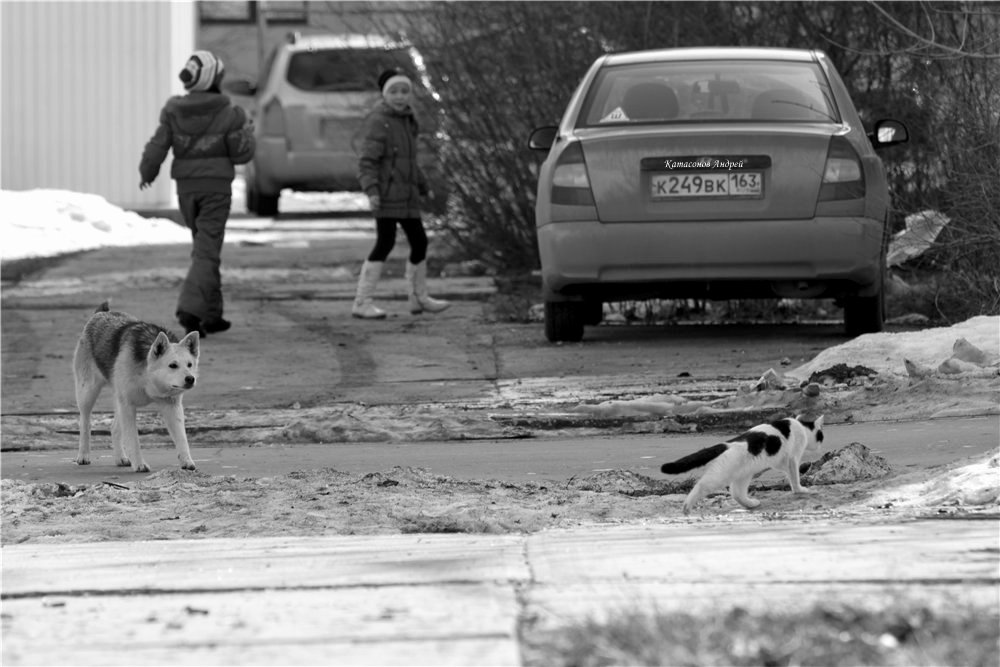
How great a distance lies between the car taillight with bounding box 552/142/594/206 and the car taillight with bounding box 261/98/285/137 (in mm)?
11087

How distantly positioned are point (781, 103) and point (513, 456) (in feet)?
12.3

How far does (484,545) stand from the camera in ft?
15.9

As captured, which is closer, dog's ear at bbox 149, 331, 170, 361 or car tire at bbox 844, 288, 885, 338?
dog's ear at bbox 149, 331, 170, 361

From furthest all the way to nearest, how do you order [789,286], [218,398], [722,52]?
[722,52], [789,286], [218,398]

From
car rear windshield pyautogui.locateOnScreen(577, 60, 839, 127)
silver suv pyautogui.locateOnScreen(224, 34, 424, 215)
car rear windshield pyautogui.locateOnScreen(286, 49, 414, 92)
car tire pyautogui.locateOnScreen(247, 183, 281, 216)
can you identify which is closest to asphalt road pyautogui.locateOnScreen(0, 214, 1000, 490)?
car rear windshield pyautogui.locateOnScreen(577, 60, 839, 127)

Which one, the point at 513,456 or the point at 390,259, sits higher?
the point at 513,456

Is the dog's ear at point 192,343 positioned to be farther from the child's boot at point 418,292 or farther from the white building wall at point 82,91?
the white building wall at point 82,91

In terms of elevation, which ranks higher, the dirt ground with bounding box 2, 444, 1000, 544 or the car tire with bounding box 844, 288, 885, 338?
the dirt ground with bounding box 2, 444, 1000, 544

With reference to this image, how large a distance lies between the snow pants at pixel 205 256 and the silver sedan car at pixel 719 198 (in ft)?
7.68

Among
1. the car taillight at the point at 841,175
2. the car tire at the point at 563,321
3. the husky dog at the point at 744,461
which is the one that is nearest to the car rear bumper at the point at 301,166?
the car tire at the point at 563,321

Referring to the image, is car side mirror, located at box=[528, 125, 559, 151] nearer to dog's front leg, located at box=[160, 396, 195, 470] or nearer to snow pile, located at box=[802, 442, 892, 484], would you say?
dog's front leg, located at box=[160, 396, 195, 470]

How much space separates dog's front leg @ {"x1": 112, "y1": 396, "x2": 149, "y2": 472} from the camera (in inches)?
285

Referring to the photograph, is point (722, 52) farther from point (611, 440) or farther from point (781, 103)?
point (611, 440)

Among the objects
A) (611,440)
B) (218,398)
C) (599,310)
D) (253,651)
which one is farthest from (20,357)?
(253,651)
